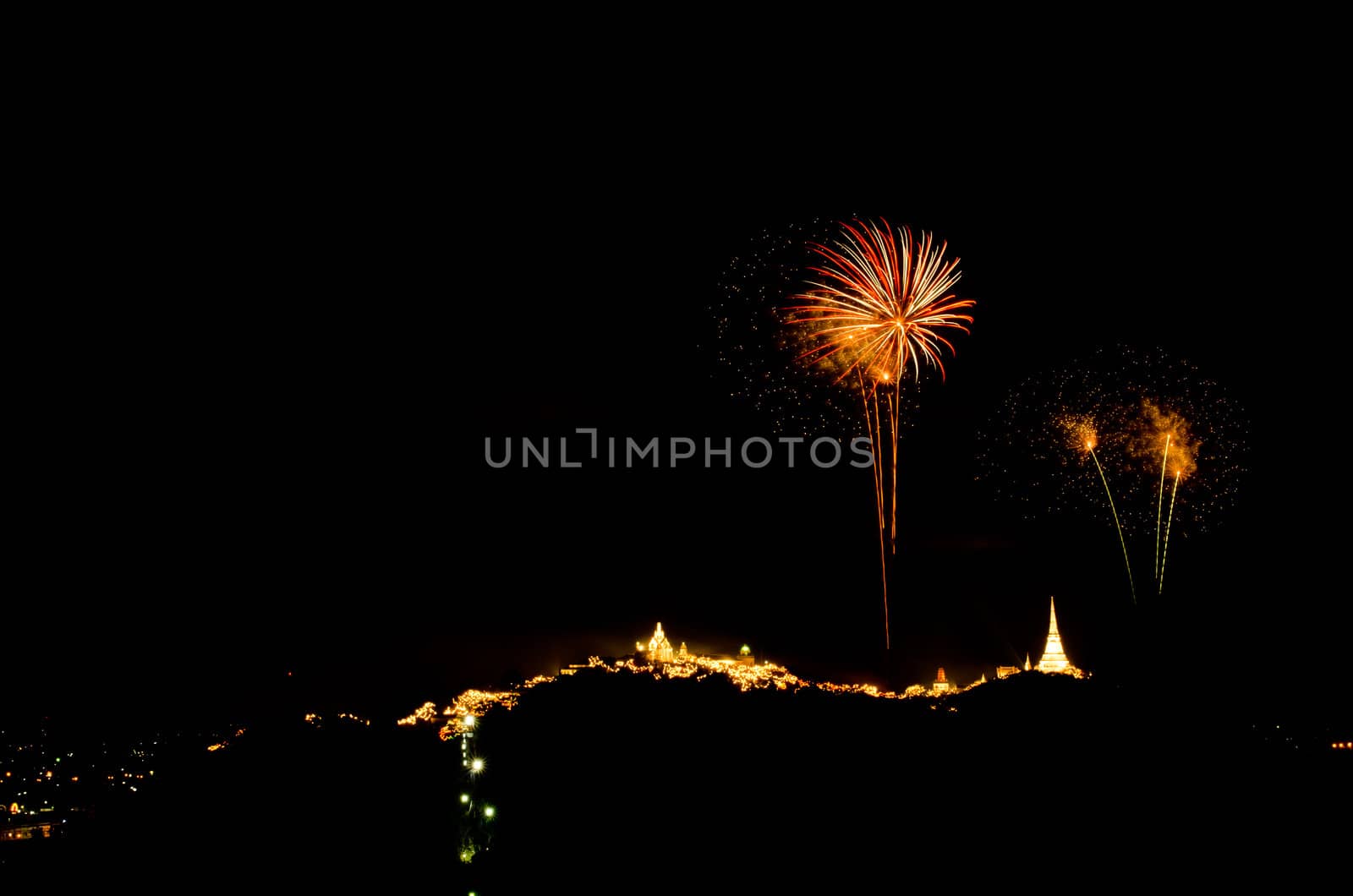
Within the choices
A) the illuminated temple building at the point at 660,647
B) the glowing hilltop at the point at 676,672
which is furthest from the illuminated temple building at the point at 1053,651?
the illuminated temple building at the point at 660,647

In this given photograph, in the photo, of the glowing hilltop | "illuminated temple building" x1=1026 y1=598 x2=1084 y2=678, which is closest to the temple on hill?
the glowing hilltop

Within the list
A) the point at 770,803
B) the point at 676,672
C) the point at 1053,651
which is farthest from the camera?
the point at 1053,651

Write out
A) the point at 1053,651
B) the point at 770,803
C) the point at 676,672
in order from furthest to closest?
1. the point at 1053,651
2. the point at 676,672
3. the point at 770,803

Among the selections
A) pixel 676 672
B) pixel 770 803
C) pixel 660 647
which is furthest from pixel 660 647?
pixel 770 803

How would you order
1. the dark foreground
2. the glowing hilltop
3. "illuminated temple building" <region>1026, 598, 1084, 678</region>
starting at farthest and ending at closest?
"illuminated temple building" <region>1026, 598, 1084, 678</region> < the glowing hilltop < the dark foreground

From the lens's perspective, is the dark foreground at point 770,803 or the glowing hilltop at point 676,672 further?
the glowing hilltop at point 676,672

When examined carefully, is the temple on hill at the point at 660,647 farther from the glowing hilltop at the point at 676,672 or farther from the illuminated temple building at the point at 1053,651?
the illuminated temple building at the point at 1053,651

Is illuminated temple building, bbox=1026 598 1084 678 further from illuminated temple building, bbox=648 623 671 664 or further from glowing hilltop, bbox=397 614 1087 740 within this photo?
illuminated temple building, bbox=648 623 671 664

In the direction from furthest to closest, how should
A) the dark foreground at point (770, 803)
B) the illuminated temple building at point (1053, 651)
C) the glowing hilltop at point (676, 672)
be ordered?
the illuminated temple building at point (1053, 651) < the glowing hilltop at point (676, 672) < the dark foreground at point (770, 803)

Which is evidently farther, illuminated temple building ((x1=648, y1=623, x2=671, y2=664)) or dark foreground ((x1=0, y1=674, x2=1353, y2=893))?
illuminated temple building ((x1=648, y1=623, x2=671, y2=664))

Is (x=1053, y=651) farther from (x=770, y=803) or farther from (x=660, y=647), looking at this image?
(x=770, y=803)

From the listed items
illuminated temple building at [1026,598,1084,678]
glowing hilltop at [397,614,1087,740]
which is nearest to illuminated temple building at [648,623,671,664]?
glowing hilltop at [397,614,1087,740]

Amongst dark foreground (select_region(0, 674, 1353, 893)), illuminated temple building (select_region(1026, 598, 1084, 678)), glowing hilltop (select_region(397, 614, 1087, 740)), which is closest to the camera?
dark foreground (select_region(0, 674, 1353, 893))

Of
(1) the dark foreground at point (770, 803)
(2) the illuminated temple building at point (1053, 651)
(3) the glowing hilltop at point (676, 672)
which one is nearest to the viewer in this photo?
(1) the dark foreground at point (770, 803)
